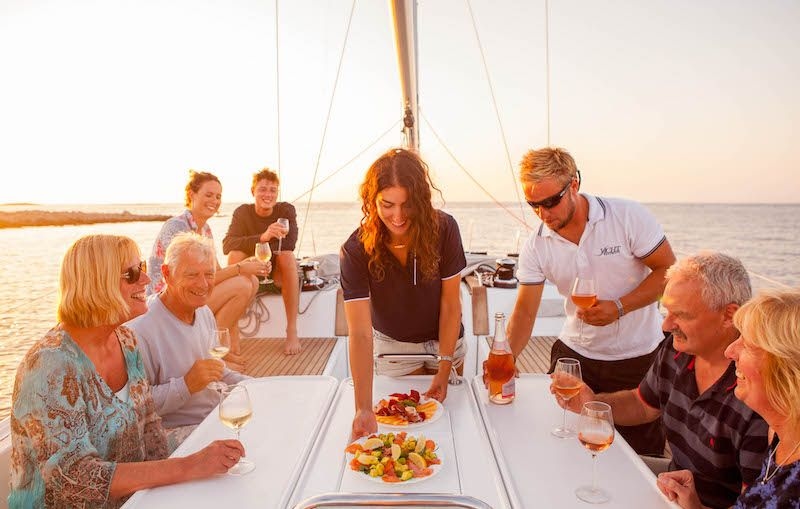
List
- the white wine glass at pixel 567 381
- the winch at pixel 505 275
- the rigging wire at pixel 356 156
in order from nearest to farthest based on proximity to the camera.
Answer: the white wine glass at pixel 567 381 < the winch at pixel 505 275 < the rigging wire at pixel 356 156

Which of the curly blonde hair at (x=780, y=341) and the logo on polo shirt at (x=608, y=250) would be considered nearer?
the curly blonde hair at (x=780, y=341)

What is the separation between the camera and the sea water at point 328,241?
4730mm

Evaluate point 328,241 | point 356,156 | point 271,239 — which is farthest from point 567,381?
point 328,241

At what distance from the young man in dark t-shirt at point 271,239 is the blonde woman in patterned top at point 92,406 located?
242 centimetres

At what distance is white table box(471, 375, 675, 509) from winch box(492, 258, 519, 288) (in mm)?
2926

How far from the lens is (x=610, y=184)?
77.9 feet

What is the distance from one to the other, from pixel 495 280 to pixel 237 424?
3.55 meters

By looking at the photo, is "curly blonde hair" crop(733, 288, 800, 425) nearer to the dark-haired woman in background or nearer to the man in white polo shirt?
the man in white polo shirt

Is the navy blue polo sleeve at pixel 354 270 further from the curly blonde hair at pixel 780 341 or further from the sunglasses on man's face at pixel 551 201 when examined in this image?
the curly blonde hair at pixel 780 341

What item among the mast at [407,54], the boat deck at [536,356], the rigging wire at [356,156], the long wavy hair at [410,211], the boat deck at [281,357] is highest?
the mast at [407,54]

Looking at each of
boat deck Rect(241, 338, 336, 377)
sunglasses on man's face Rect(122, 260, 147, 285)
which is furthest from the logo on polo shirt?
boat deck Rect(241, 338, 336, 377)

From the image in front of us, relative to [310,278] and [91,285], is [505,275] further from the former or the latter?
[91,285]

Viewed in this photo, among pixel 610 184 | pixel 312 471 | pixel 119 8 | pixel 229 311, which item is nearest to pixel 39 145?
pixel 119 8

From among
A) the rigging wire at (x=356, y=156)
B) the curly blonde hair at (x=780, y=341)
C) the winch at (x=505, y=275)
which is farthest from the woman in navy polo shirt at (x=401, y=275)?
the rigging wire at (x=356, y=156)
